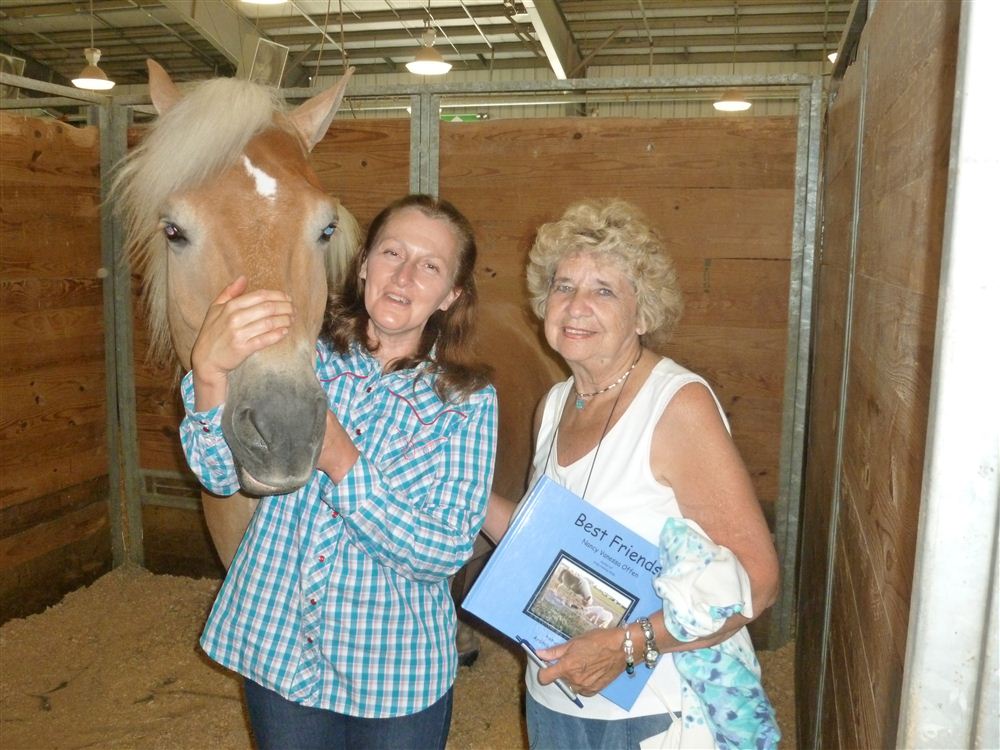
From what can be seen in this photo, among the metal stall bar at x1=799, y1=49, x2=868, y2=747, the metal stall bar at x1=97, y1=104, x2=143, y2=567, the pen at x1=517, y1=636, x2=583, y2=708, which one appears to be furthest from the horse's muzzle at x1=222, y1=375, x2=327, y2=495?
the metal stall bar at x1=97, y1=104, x2=143, y2=567

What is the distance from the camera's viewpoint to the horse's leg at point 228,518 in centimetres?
202

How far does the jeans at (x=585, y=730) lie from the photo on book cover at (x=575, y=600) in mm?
186

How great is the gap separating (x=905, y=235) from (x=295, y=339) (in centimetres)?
103

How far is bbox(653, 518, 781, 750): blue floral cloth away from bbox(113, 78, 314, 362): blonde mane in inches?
47.1

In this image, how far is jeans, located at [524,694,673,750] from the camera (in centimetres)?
136

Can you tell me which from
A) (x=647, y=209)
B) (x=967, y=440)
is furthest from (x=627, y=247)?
(x=647, y=209)

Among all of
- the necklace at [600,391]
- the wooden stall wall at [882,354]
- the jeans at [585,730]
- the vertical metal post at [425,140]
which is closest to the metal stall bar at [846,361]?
the wooden stall wall at [882,354]

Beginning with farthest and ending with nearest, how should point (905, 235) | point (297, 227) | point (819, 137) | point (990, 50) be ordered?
point (819, 137) → point (297, 227) → point (905, 235) → point (990, 50)

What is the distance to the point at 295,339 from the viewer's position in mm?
1479

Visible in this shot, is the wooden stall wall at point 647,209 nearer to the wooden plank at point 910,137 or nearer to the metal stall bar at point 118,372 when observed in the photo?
the metal stall bar at point 118,372

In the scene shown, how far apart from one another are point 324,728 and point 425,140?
2.47m

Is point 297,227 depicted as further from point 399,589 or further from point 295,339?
point 399,589

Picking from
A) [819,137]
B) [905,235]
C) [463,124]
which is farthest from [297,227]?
[819,137]

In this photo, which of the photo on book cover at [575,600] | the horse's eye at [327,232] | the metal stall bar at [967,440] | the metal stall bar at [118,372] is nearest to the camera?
the metal stall bar at [967,440]
